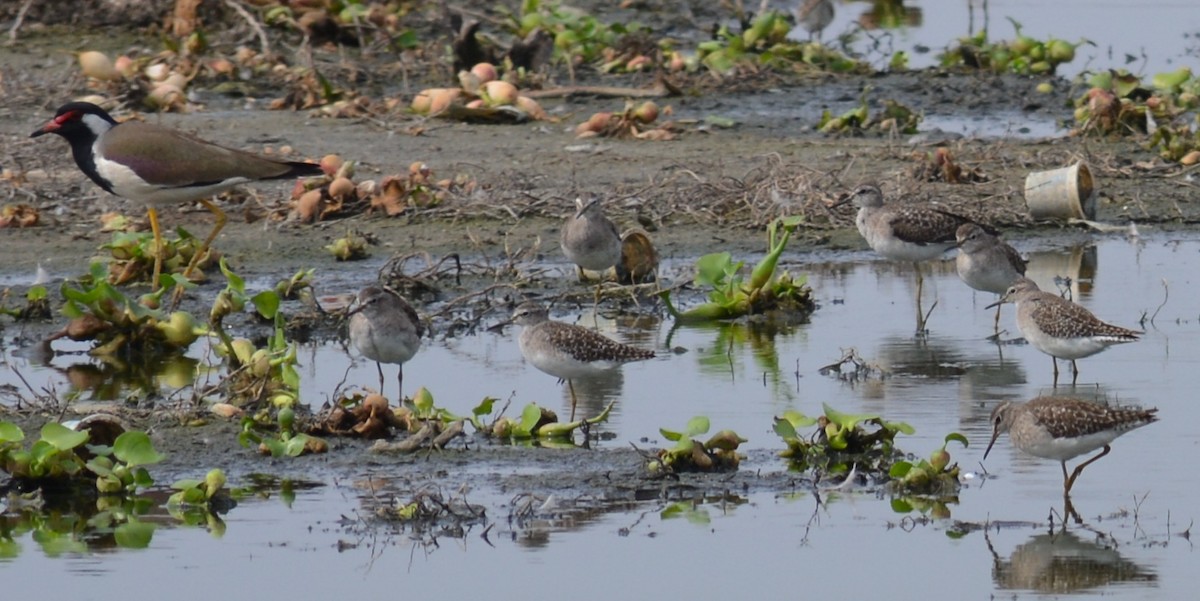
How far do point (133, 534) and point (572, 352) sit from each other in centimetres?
290

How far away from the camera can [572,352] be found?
→ 10.0 meters

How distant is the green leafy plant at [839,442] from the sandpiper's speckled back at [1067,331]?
2066mm

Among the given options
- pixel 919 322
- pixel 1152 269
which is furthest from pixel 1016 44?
pixel 919 322

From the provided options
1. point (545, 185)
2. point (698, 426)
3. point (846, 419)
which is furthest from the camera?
point (545, 185)

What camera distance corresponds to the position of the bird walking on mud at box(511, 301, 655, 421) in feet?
32.9

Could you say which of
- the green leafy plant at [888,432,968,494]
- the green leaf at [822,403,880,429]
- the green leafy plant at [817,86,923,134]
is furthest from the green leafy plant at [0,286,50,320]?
the green leafy plant at [817,86,923,134]

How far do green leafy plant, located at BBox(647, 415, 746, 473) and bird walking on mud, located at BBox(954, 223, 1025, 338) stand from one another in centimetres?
420

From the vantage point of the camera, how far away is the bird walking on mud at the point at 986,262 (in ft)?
40.8

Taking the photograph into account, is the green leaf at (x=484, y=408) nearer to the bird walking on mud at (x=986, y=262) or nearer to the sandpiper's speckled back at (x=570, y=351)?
the sandpiper's speckled back at (x=570, y=351)

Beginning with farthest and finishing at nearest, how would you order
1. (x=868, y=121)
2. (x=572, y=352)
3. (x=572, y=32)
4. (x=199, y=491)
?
(x=572, y=32)
(x=868, y=121)
(x=572, y=352)
(x=199, y=491)

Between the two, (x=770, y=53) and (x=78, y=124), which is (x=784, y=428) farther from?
(x=770, y=53)

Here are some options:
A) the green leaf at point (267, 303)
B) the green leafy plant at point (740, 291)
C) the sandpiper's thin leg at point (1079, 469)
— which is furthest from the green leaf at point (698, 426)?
the green leafy plant at point (740, 291)

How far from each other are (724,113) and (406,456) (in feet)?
35.4

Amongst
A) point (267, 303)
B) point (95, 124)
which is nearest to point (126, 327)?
point (267, 303)
